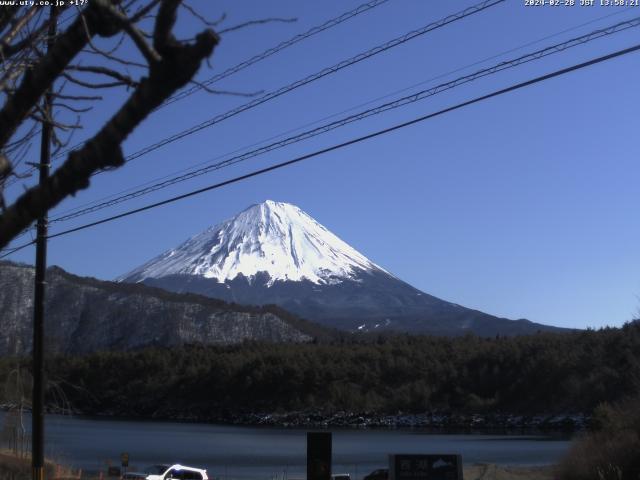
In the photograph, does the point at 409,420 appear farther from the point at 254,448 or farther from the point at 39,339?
the point at 39,339

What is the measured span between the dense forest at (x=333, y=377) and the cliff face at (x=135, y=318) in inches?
1130

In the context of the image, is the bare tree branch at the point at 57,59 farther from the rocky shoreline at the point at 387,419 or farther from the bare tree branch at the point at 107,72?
the rocky shoreline at the point at 387,419

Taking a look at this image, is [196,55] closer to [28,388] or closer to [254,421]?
[28,388]

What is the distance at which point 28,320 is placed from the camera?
12350cm

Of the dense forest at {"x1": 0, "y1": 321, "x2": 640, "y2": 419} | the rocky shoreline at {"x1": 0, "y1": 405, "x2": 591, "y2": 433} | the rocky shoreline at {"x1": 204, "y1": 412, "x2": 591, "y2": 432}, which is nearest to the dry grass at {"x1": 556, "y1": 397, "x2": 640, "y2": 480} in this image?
the rocky shoreline at {"x1": 0, "y1": 405, "x2": 591, "y2": 433}

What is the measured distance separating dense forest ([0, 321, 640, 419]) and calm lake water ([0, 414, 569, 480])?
58.1 ft

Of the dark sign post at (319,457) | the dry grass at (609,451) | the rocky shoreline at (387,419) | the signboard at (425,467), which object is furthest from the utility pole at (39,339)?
the rocky shoreline at (387,419)

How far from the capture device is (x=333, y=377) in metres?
109

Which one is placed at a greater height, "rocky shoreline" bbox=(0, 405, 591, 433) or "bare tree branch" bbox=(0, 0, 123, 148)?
"bare tree branch" bbox=(0, 0, 123, 148)

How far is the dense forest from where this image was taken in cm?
9844

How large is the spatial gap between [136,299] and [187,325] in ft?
33.9

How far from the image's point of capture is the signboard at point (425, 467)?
17.4 meters

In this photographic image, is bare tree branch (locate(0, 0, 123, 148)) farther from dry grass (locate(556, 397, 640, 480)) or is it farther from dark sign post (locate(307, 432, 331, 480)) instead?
dry grass (locate(556, 397, 640, 480))

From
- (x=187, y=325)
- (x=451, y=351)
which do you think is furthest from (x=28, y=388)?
(x=187, y=325)
